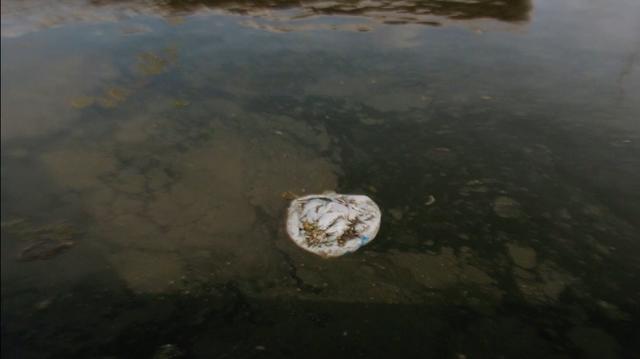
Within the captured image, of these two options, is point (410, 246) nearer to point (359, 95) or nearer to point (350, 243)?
point (350, 243)

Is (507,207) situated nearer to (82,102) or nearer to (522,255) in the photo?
(522,255)

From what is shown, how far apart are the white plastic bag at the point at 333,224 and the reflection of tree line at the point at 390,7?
593 centimetres

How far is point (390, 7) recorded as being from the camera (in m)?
10.4

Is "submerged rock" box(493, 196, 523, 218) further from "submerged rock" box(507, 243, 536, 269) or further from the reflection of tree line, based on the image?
the reflection of tree line

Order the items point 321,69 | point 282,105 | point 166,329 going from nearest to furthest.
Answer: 1. point 166,329
2. point 282,105
3. point 321,69

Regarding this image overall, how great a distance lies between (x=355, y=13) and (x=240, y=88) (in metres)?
3.89

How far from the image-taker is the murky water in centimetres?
419

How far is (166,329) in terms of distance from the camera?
419 cm

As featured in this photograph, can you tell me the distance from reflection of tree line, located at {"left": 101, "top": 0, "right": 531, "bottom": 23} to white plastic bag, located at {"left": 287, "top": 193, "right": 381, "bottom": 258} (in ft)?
19.4

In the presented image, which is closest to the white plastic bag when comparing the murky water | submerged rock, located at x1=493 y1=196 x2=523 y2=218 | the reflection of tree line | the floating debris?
the murky water

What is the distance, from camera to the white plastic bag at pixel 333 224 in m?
4.88

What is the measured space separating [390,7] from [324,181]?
616 centimetres

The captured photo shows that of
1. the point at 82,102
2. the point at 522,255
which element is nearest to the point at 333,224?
the point at 522,255

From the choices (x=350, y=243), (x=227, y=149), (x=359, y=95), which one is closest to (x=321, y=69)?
(x=359, y=95)
